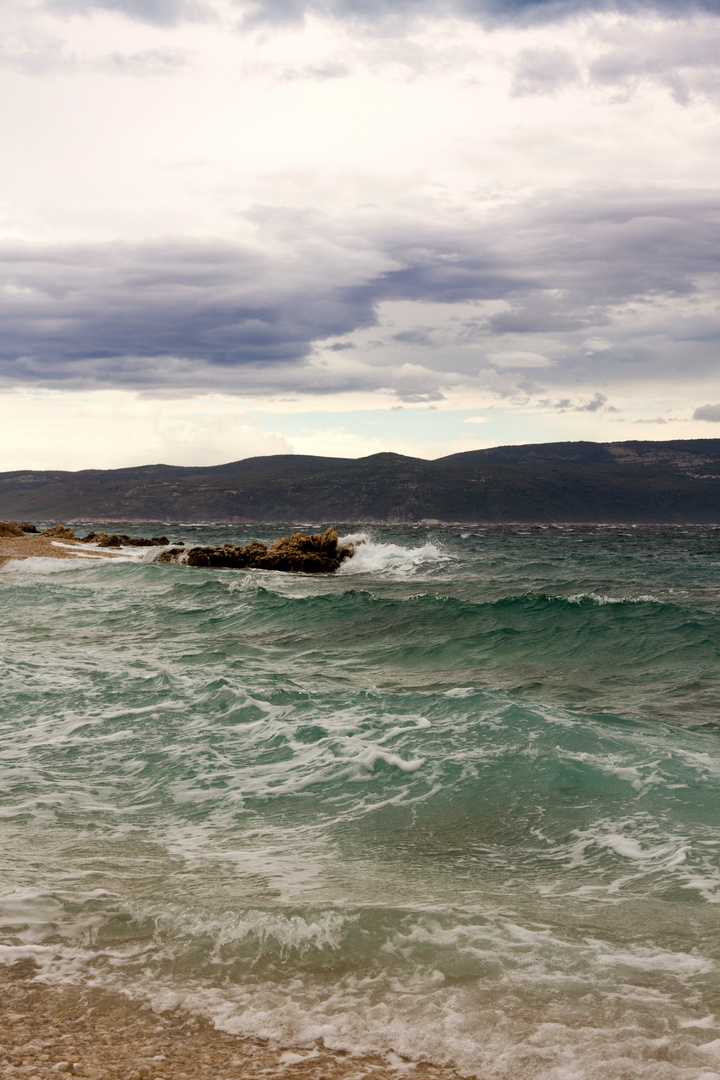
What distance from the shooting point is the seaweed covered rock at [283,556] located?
35.4 m

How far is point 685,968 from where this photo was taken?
13.7ft

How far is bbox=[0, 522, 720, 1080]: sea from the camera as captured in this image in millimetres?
3785

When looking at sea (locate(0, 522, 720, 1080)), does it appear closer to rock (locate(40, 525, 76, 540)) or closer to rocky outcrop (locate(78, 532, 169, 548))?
rocky outcrop (locate(78, 532, 169, 548))

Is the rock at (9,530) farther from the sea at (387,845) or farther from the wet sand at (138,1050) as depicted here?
the wet sand at (138,1050)

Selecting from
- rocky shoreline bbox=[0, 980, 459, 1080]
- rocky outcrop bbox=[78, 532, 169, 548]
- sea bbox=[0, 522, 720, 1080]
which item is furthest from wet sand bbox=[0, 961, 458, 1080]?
rocky outcrop bbox=[78, 532, 169, 548]

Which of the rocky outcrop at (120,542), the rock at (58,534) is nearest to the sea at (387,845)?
the rocky outcrop at (120,542)

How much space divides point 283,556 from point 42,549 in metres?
11.8

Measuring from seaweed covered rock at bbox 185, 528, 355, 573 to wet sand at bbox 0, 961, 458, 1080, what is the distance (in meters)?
31.4

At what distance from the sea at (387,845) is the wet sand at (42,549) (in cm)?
2001

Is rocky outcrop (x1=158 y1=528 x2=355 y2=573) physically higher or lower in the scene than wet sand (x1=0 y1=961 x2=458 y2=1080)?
higher

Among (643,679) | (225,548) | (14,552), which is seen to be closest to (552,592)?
(643,679)

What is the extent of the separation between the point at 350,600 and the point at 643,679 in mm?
9633

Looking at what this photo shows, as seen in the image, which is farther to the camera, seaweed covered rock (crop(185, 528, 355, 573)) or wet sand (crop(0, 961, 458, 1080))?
seaweed covered rock (crop(185, 528, 355, 573))

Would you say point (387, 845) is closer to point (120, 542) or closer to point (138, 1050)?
point (138, 1050)
